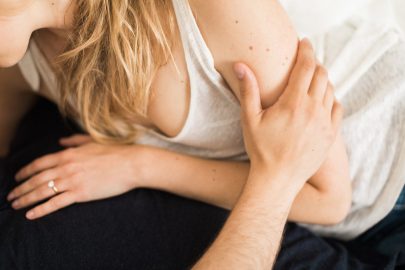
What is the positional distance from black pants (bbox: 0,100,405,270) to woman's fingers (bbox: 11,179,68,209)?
0.07ft

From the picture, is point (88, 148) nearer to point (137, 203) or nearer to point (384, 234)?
point (137, 203)

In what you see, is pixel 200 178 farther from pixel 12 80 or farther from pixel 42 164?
pixel 12 80

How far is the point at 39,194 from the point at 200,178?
31 cm

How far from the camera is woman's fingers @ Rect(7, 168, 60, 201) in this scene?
94 centimetres

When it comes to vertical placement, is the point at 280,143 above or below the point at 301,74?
below

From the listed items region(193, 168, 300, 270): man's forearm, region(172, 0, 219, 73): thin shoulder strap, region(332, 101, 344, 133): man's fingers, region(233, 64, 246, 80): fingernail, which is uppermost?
region(172, 0, 219, 73): thin shoulder strap

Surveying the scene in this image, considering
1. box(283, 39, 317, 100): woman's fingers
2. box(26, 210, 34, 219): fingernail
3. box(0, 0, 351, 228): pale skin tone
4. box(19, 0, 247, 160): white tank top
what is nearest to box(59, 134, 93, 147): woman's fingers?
box(0, 0, 351, 228): pale skin tone

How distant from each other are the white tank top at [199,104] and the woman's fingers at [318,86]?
0.14 m

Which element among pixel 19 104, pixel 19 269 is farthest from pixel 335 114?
pixel 19 104

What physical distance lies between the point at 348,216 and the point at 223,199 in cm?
27

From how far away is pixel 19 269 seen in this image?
0.81m

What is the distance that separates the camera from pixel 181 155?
968 mm

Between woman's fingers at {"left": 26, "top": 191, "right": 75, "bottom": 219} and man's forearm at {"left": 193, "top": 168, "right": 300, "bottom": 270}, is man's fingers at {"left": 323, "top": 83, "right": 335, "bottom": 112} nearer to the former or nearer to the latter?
man's forearm at {"left": 193, "top": 168, "right": 300, "bottom": 270}

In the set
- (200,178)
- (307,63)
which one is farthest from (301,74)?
(200,178)
